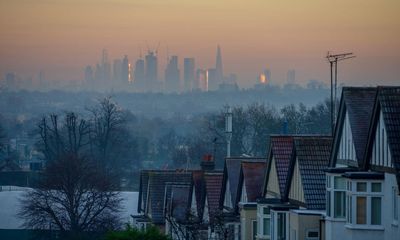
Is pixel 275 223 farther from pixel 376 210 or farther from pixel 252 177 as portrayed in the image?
pixel 376 210

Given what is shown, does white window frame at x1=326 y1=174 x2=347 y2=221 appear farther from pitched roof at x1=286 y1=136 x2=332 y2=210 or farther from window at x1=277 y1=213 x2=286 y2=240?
window at x1=277 y1=213 x2=286 y2=240

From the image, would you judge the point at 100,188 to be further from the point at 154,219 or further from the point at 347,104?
the point at 347,104

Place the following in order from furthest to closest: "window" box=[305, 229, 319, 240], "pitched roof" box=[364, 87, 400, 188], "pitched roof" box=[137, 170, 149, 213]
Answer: "pitched roof" box=[137, 170, 149, 213] → "window" box=[305, 229, 319, 240] → "pitched roof" box=[364, 87, 400, 188]

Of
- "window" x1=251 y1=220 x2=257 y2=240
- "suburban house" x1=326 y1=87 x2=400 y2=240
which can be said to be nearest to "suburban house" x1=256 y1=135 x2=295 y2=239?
"window" x1=251 y1=220 x2=257 y2=240

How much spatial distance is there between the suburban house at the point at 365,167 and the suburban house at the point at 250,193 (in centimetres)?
950

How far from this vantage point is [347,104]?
91.9 ft

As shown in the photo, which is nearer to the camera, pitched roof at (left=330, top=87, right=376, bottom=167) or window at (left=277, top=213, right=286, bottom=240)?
pitched roof at (left=330, top=87, right=376, bottom=167)

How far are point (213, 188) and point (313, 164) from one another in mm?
12940

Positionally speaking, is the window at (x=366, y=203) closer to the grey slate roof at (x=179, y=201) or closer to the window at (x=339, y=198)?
the window at (x=339, y=198)

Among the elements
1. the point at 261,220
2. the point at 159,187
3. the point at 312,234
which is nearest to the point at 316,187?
the point at 312,234

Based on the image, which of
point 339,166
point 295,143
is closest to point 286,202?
point 295,143

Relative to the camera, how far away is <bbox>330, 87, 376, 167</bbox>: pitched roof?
2731cm

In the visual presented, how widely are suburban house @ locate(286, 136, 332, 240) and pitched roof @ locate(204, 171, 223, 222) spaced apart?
35.8ft

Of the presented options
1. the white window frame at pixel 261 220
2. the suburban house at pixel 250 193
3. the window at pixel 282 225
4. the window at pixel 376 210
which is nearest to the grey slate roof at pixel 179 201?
the suburban house at pixel 250 193
